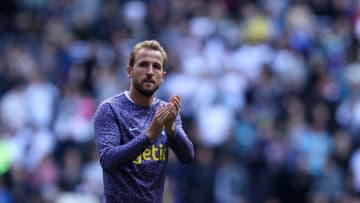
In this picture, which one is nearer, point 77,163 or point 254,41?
point 77,163

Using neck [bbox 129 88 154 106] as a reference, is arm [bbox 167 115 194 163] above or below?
below

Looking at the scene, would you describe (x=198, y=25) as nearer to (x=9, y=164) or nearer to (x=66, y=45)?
(x=66, y=45)

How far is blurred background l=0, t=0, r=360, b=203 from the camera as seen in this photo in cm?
1593

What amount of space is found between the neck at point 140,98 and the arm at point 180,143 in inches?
10.2

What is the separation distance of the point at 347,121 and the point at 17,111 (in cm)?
593

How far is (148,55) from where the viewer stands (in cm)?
792

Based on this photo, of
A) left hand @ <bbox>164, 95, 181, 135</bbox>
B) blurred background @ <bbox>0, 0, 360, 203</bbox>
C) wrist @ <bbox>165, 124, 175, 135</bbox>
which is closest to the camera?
left hand @ <bbox>164, 95, 181, 135</bbox>

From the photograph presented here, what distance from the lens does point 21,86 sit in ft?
62.8

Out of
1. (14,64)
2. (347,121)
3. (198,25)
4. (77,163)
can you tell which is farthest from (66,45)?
(347,121)

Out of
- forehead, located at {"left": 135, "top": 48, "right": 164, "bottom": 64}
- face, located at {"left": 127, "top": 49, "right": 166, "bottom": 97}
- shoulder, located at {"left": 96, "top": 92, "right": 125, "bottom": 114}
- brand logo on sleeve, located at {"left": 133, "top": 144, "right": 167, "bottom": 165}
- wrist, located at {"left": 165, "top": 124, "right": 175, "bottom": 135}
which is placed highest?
forehead, located at {"left": 135, "top": 48, "right": 164, "bottom": 64}

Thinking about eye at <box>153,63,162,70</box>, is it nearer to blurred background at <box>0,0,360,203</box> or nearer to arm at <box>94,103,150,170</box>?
arm at <box>94,103,150,170</box>

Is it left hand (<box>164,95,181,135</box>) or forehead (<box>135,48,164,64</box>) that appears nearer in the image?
left hand (<box>164,95,181,135</box>)

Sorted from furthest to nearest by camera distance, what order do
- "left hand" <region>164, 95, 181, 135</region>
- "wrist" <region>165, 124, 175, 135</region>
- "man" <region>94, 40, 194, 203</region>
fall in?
"man" <region>94, 40, 194, 203</region> < "wrist" <region>165, 124, 175, 135</region> < "left hand" <region>164, 95, 181, 135</region>

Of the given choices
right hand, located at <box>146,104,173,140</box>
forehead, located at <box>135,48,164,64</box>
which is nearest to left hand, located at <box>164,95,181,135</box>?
right hand, located at <box>146,104,173,140</box>
